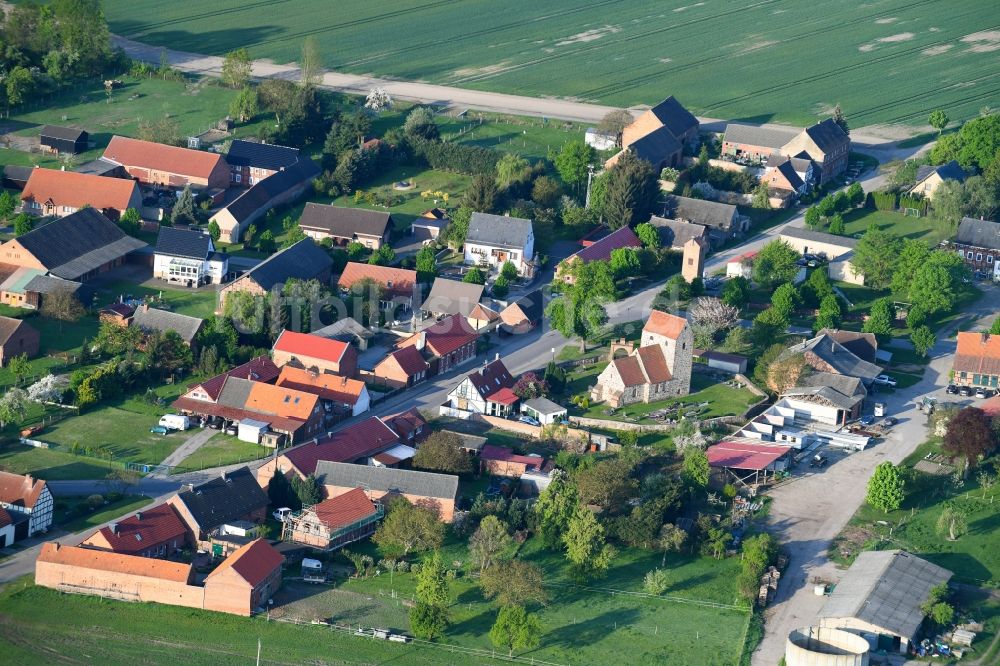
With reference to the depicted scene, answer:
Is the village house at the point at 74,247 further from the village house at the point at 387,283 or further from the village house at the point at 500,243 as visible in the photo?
the village house at the point at 500,243

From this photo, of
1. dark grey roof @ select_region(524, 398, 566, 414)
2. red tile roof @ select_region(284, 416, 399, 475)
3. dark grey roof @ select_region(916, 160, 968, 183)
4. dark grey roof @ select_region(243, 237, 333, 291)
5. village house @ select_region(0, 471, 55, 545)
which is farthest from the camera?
dark grey roof @ select_region(916, 160, 968, 183)

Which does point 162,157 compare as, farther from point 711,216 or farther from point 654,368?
point 654,368

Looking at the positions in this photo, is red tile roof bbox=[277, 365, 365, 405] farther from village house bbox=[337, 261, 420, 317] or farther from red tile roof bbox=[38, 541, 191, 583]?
red tile roof bbox=[38, 541, 191, 583]

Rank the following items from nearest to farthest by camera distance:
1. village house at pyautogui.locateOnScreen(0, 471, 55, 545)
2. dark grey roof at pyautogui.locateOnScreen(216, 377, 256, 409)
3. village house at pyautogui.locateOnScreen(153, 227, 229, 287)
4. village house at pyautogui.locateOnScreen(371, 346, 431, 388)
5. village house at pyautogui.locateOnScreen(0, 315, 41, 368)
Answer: village house at pyautogui.locateOnScreen(0, 471, 55, 545), dark grey roof at pyautogui.locateOnScreen(216, 377, 256, 409), village house at pyautogui.locateOnScreen(0, 315, 41, 368), village house at pyautogui.locateOnScreen(371, 346, 431, 388), village house at pyautogui.locateOnScreen(153, 227, 229, 287)

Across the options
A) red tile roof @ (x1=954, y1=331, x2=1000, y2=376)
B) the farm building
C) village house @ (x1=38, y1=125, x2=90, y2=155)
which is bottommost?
the farm building

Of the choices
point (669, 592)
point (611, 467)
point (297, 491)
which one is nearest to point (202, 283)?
point (297, 491)

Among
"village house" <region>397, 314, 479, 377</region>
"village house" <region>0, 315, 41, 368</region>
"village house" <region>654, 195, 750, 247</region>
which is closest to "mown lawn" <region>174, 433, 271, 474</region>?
"village house" <region>397, 314, 479, 377</region>
